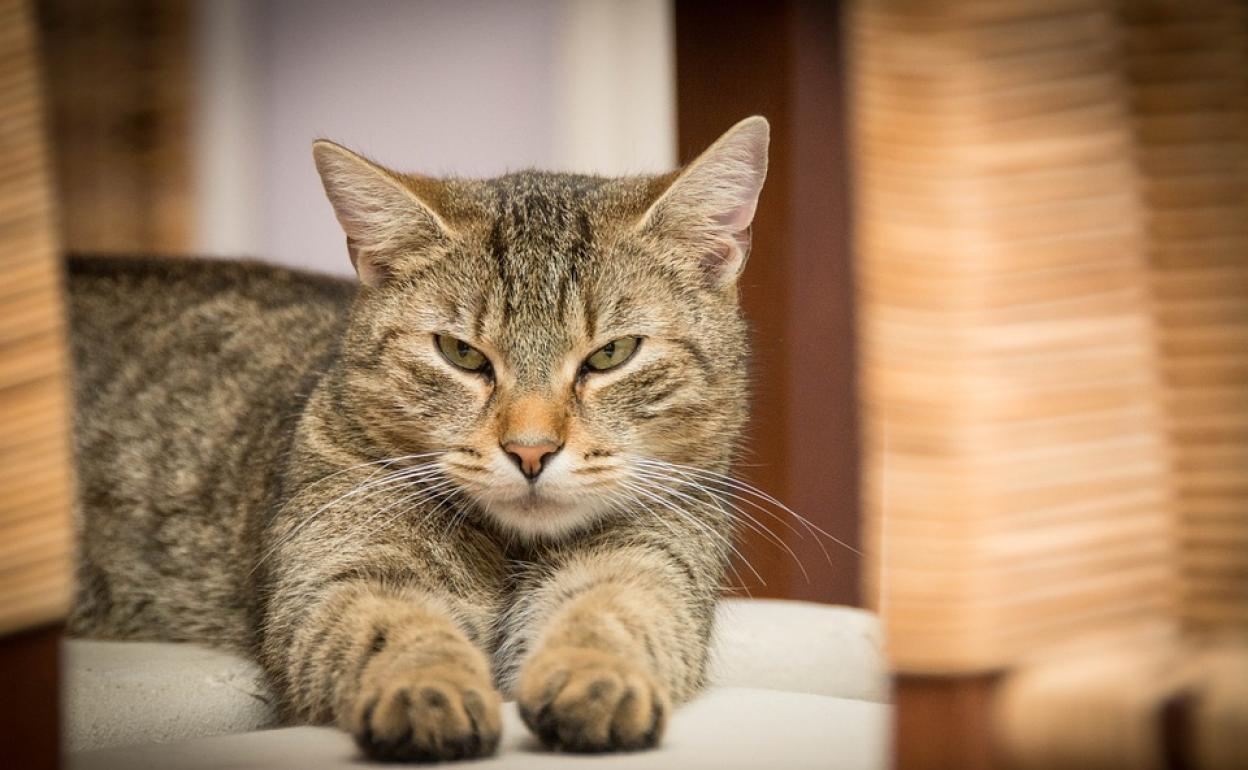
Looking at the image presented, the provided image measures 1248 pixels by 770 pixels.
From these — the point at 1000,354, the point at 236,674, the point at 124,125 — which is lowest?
the point at 236,674

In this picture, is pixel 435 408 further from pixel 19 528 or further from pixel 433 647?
pixel 19 528

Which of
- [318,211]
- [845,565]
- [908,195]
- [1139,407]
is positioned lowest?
[845,565]

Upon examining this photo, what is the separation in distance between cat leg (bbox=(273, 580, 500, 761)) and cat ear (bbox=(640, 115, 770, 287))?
51cm

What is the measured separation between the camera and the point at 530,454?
1.26 m

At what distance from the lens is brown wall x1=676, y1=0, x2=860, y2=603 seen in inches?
55.0

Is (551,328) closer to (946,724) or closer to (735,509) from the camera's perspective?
(735,509)

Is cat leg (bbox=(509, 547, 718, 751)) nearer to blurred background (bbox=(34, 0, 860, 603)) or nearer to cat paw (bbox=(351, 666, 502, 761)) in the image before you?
cat paw (bbox=(351, 666, 502, 761))

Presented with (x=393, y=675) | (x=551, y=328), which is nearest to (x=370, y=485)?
(x=551, y=328)

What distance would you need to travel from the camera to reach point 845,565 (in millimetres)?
1910

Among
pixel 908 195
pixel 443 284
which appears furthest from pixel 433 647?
pixel 908 195

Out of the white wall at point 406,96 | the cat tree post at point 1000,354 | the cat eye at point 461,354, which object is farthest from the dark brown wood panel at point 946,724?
the white wall at point 406,96

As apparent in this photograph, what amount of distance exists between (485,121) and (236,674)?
3.33 feet

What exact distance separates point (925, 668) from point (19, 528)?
0.57 m

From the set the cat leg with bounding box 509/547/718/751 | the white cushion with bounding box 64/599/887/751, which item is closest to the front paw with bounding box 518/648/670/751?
the cat leg with bounding box 509/547/718/751
